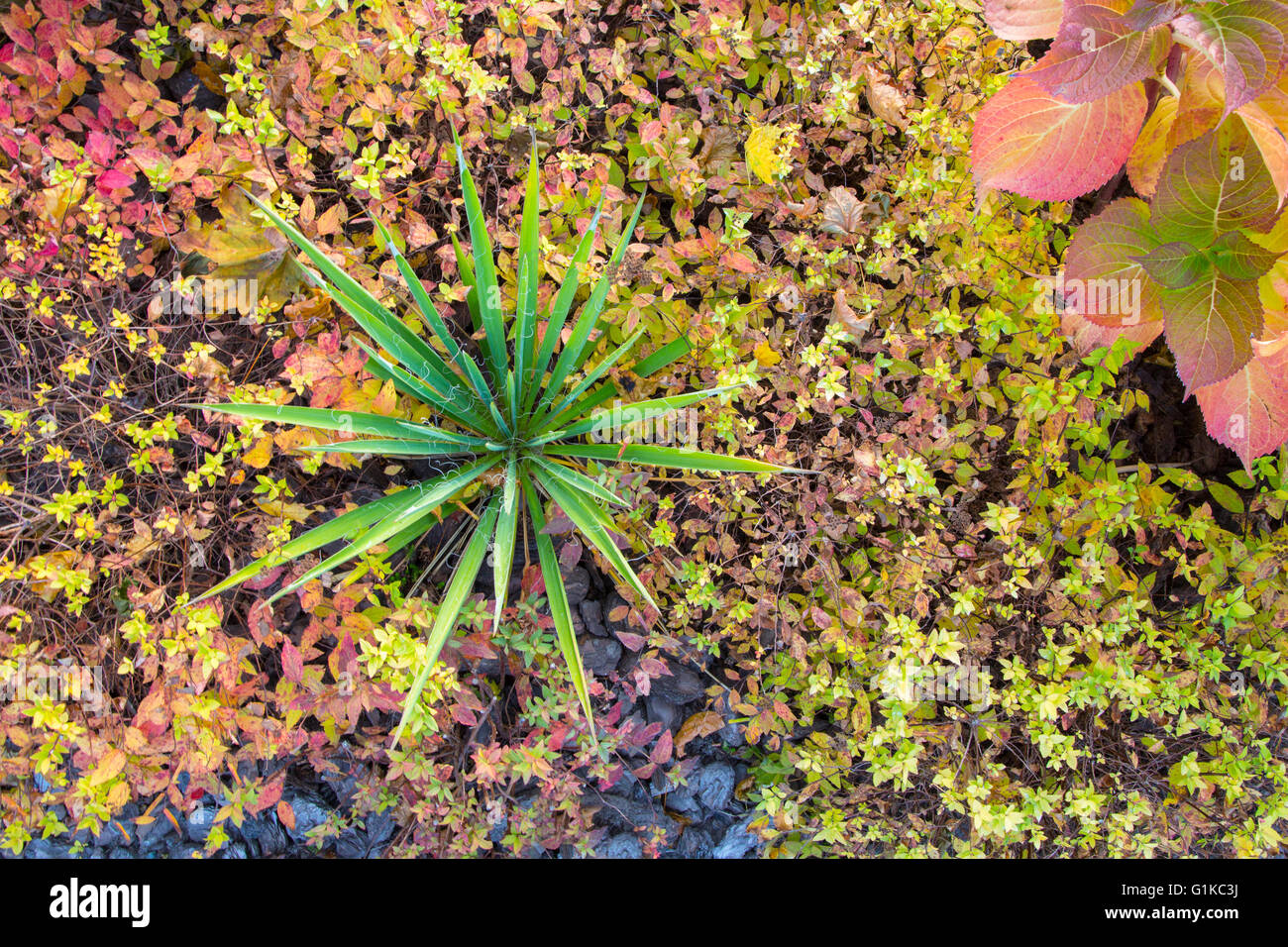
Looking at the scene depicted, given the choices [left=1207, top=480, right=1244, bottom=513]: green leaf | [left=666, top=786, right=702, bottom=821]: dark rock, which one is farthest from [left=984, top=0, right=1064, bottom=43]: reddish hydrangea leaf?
[left=666, top=786, right=702, bottom=821]: dark rock

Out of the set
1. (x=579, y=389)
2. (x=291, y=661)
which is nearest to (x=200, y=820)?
(x=291, y=661)

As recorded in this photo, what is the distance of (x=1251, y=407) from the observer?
1894mm

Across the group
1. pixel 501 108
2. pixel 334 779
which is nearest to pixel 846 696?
pixel 334 779

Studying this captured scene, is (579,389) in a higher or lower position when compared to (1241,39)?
lower

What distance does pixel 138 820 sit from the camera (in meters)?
2.00

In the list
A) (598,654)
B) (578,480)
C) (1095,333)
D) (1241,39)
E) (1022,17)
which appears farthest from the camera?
(598,654)

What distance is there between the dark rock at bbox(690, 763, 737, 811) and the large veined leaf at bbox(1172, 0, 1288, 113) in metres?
2.03

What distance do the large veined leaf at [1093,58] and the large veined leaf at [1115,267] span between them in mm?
313

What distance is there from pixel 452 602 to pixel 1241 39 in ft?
6.59

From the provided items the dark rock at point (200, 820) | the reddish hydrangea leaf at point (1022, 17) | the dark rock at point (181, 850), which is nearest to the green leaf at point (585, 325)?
the reddish hydrangea leaf at point (1022, 17)

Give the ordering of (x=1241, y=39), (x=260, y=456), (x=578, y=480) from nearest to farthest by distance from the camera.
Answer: (x=1241, y=39), (x=578, y=480), (x=260, y=456)

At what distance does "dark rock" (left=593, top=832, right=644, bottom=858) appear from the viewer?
7.48ft

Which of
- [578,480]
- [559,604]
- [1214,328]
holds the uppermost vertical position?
[1214,328]

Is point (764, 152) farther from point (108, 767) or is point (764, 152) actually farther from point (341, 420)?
point (108, 767)
